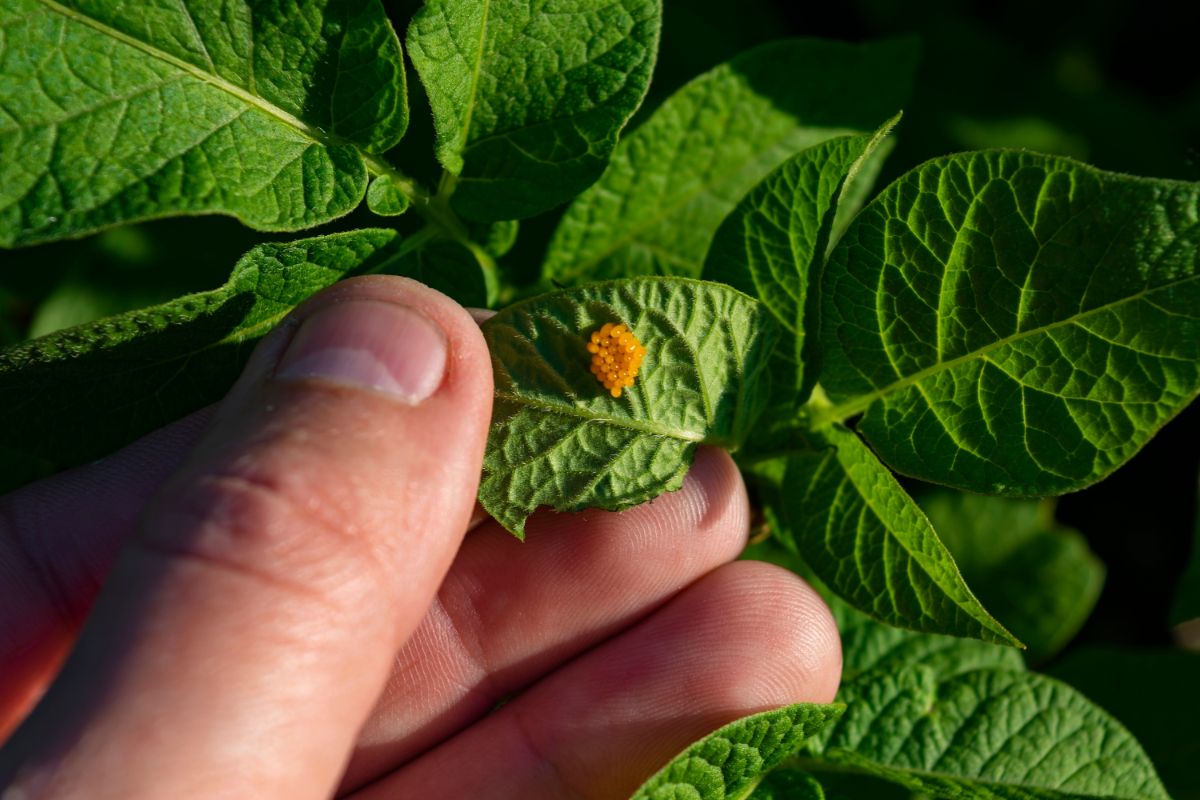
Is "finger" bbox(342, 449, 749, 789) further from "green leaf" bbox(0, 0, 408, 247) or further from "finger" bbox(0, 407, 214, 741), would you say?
"green leaf" bbox(0, 0, 408, 247)

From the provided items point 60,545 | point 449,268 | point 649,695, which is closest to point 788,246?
point 449,268

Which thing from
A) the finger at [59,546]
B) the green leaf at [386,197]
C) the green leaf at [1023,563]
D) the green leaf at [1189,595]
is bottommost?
the green leaf at [1023,563]

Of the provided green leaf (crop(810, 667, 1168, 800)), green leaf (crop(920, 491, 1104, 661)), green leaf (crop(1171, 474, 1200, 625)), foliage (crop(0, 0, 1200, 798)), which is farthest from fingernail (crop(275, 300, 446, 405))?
green leaf (crop(920, 491, 1104, 661))

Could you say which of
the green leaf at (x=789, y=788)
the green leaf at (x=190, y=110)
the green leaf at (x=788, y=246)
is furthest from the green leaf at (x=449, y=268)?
Answer: the green leaf at (x=789, y=788)

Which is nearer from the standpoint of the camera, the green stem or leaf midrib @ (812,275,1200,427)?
leaf midrib @ (812,275,1200,427)

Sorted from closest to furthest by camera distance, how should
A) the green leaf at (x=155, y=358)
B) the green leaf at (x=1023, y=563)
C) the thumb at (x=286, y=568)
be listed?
the thumb at (x=286, y=568)
the green leaf at (x=155, y=358)
the green leaf at (x=1023, y=563)

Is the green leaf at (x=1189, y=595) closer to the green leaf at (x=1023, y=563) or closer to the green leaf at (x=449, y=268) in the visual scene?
the green leaf at (x=1023, y=563)
